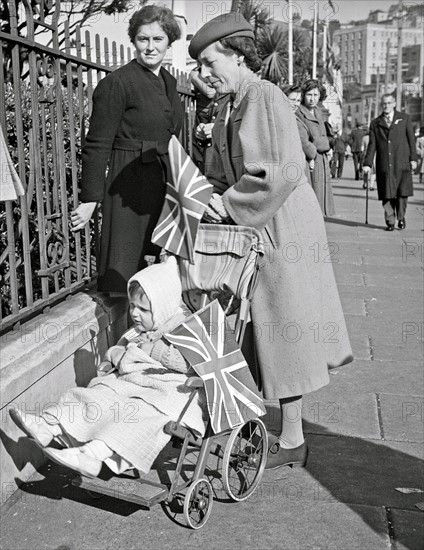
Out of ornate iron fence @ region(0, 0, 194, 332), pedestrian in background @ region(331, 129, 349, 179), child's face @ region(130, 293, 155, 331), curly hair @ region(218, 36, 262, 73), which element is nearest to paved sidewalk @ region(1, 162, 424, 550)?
child's face @ region(130, 293, 155, 331)

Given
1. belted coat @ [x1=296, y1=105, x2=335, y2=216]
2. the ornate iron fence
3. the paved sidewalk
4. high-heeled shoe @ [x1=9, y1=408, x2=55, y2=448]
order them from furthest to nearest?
belted coat @ [x1=296, y1=105, x2=335, y2=216] → the ornate iron fence → the paved sidewalk → high-heeled shoe @ [x1=9, y1=408, x2=55, y2=448]

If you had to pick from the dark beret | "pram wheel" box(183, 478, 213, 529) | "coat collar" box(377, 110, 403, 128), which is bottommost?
"pram wheel" box(183, 478, 213, 529)

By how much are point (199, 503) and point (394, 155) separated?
1102 centimetres

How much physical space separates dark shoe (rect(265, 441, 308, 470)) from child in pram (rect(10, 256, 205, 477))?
80 cm

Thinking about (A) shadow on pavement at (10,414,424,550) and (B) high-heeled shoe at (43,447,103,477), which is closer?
(B) high-heeled shoe at (43,447,103,477)

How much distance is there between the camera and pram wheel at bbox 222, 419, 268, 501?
3826 millimetres

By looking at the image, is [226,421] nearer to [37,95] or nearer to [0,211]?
[37,95]

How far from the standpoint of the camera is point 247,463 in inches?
153

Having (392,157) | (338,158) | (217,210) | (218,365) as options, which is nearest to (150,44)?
(217,210)

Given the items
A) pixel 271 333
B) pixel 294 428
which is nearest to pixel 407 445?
pixel 294 428

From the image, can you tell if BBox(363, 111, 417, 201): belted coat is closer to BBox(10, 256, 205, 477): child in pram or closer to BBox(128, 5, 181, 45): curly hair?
BBox(128, 5, 181, 45): curly hair

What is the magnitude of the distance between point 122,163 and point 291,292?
1441 millimetres

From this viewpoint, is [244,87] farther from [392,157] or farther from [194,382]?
[392,157]

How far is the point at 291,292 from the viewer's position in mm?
3980
